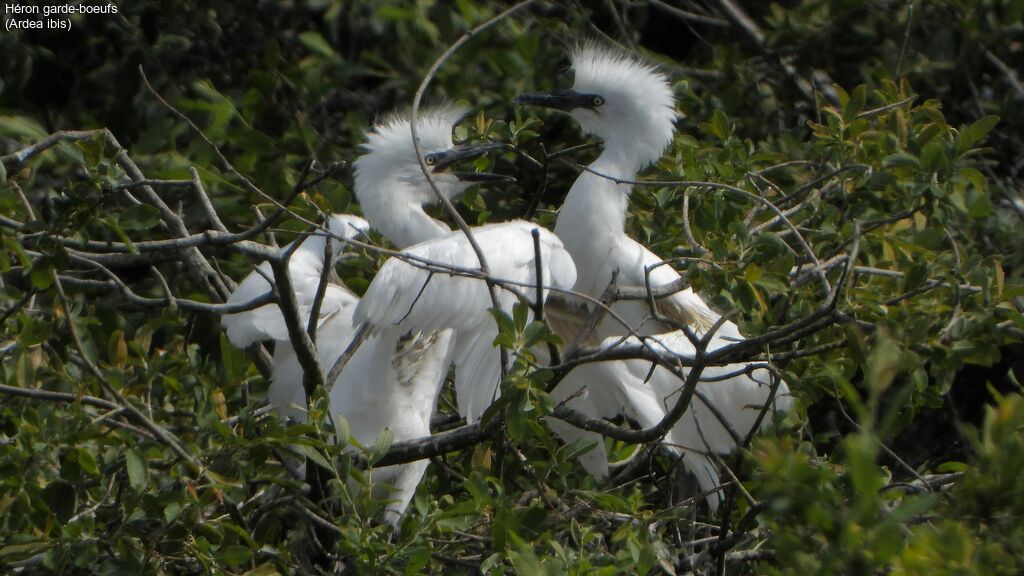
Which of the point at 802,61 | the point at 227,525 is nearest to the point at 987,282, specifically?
the point at 227,525

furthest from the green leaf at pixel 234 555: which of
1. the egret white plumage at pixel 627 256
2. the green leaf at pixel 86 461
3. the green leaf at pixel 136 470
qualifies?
the egret white plumage at pixel 627 256

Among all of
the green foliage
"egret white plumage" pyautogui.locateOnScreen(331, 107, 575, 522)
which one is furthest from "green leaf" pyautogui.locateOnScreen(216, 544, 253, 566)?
"egret white plumage" pyautogui.locateOnScreen(331, 107, 575, 522)

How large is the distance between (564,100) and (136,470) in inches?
70.1

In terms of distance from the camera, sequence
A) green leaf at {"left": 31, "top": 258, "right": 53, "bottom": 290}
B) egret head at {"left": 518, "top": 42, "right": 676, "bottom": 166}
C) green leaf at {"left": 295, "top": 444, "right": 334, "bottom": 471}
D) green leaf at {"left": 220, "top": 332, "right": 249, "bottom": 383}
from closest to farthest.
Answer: green leaf at {"left": 31, "top": 258, "right": 53, "bottom": 290}, green leaf at {"left": 295, "top": 444, "right": 334, "bottom": 471}, green leaf at {"left": 220, "top": 332, "right": 249, "bottom": 383}, egret head at {"left": 518, "top": 42, "right": 676, "bottom": 166}

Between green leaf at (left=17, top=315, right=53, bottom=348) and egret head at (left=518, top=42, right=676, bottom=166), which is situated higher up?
egret head at (left=518, top=42, right=676, bottom=166)

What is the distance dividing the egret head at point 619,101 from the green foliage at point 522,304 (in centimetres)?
14

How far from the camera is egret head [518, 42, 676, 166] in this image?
322cm

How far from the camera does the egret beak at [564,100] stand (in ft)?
10.9

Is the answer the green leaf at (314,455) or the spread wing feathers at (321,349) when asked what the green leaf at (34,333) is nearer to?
the green leaf at (314,455)

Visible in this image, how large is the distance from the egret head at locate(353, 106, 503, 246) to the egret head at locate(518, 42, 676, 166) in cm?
31

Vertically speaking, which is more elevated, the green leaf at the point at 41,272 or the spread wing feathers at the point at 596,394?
the green leaf at the point at 41,272

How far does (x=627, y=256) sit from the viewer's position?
313 centimetres

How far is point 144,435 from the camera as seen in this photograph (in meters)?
2.16

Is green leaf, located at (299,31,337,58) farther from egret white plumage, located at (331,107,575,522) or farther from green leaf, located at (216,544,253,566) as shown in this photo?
green leaf, located at (216,544,253,566)
